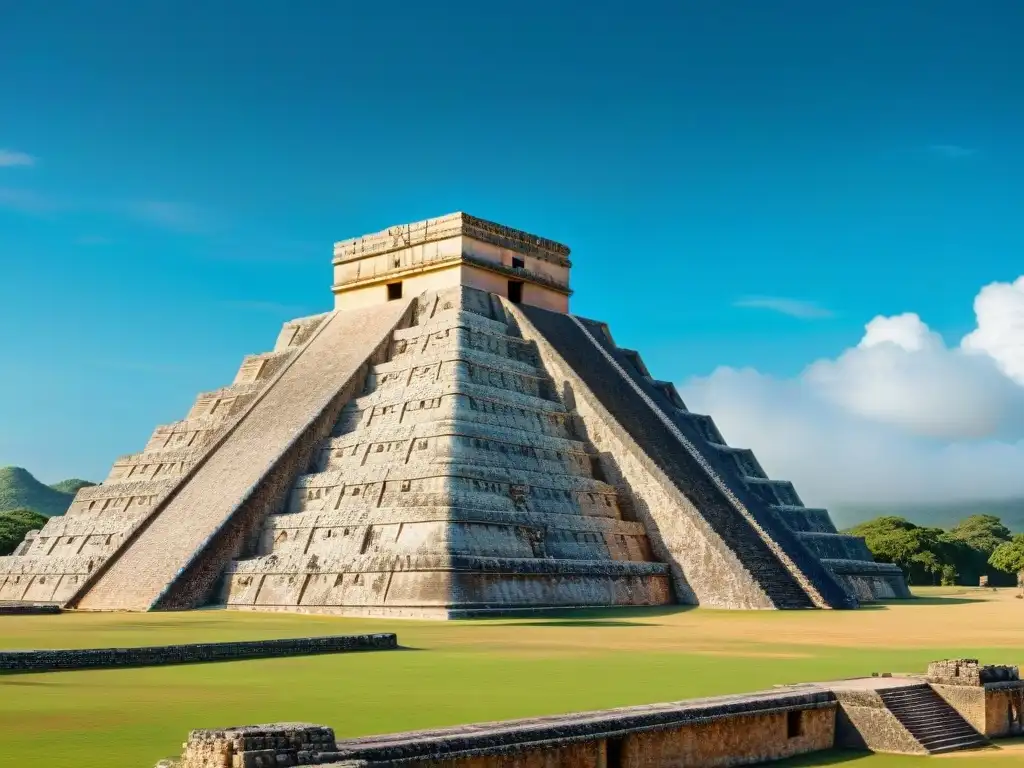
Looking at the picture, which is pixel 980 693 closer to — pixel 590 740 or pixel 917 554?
pixel 590 740

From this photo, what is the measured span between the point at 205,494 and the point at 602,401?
32.7 feet

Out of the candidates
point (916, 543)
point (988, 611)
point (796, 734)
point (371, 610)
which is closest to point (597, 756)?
point (796, 734)

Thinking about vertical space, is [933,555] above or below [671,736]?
above

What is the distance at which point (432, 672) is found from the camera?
1295cm

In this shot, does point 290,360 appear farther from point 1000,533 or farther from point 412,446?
point 1000,533

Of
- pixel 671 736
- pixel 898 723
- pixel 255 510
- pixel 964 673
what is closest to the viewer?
pixel 671 736

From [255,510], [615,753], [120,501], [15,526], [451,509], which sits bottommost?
[615,753]

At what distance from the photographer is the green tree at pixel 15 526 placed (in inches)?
1809

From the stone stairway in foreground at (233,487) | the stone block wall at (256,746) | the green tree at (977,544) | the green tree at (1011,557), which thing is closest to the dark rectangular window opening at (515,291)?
the stone stairway in foreground at (233,487)

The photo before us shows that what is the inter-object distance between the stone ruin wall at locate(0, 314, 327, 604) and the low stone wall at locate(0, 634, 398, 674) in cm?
1208

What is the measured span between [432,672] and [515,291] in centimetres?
2248

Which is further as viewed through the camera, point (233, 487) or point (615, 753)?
point (233, 487)

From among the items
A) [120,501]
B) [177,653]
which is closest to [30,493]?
[120,501]

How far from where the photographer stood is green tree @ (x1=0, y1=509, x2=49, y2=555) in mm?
45944
